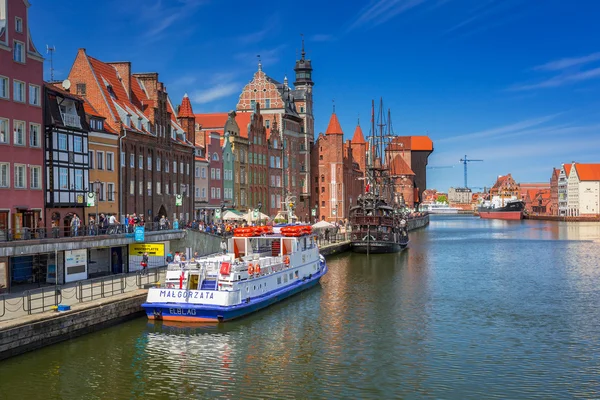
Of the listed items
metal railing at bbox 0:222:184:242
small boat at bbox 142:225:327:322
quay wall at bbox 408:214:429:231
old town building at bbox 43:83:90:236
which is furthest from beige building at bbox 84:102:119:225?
quay wall at bbox 408:214:429:231

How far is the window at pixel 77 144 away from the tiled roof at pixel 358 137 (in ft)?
417

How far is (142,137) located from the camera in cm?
6594

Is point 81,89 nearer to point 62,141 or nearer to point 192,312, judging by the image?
point 62,141

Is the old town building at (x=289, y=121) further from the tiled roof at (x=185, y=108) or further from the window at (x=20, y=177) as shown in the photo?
the window at (x=20, y=177)

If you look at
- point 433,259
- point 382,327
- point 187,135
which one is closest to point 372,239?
point 433,259

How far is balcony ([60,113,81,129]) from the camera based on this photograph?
50.3 meters

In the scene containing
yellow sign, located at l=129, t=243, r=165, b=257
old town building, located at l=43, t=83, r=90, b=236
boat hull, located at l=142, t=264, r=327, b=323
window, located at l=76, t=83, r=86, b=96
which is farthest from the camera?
window, located at l=76, t=83, r=86, b=96

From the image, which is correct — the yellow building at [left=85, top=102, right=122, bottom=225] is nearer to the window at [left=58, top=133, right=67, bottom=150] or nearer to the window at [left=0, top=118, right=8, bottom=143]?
the window at [left=58, top=133, right=67, bottom=150]

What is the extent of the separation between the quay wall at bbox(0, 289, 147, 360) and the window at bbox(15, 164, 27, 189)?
13089mm

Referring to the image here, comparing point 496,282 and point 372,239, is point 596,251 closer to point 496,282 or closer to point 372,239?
point 372,239

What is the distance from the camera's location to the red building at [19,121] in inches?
1745

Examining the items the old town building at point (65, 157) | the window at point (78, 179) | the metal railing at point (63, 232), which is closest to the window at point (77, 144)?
the old town building at point (65, 157)

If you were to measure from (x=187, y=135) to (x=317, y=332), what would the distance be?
46655 mm

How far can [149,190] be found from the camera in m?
68.6
